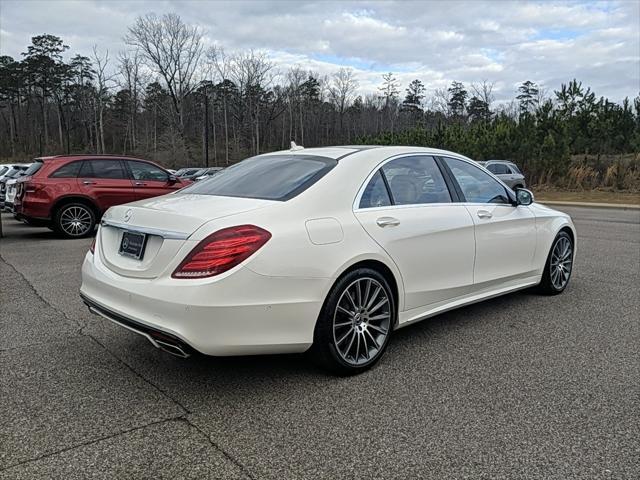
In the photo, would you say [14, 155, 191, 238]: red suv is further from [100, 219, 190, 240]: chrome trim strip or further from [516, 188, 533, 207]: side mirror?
[516, 188, 533, 207]: side mirror

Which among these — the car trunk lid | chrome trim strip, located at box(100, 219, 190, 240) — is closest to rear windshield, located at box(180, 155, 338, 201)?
the car trunk lid

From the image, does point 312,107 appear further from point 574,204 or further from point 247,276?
point 247,276

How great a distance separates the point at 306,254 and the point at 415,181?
1.46 metres

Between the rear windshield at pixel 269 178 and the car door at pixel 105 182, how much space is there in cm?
721

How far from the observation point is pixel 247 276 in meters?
3.07

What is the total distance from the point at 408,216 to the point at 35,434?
2735 millimetres

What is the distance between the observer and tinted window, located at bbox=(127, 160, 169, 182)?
1148 centimetres

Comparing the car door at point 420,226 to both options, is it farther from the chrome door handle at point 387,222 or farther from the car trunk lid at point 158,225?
the car trunk lid at point 158,225

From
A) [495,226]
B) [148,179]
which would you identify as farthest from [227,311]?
[148,179]

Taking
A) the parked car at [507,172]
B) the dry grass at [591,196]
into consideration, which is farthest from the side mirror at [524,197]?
the dry grass at [591,196]

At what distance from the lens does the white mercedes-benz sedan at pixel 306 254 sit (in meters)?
3.10

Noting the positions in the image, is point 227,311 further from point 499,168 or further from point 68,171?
point 499,168

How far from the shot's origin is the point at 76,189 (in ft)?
35.0

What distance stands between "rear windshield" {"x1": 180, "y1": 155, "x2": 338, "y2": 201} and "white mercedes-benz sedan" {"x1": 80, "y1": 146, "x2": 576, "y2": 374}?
0.02 metres
